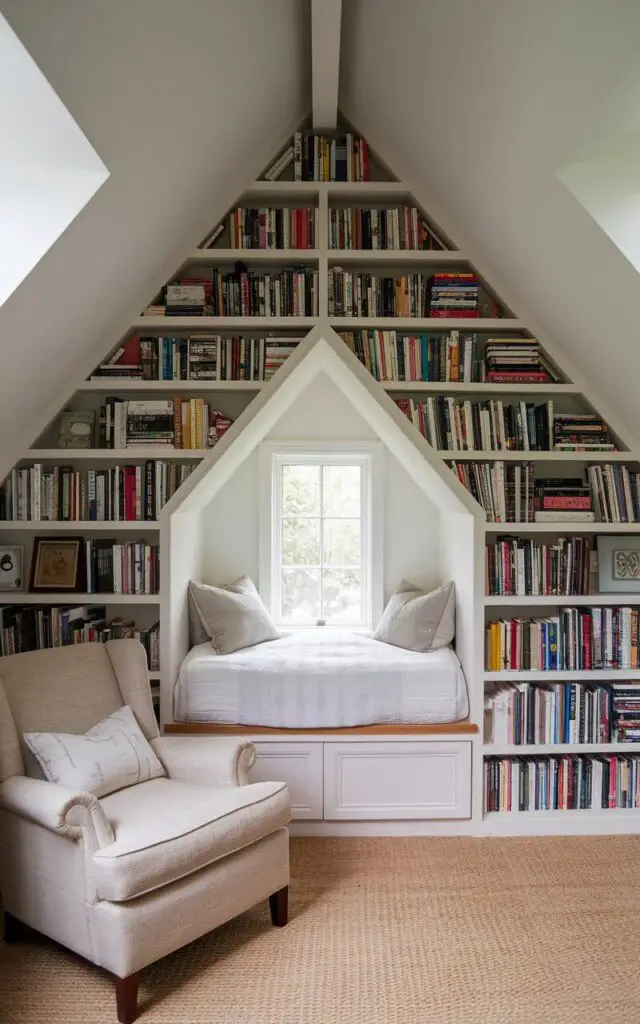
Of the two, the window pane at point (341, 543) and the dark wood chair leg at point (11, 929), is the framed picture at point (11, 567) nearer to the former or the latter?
the dark wood chair leg at point (11, 929)

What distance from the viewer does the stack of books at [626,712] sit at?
10.8 feet

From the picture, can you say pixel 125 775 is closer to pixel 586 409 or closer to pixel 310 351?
pixel 310 351

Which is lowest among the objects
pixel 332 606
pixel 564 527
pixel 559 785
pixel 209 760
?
pixel 559 785

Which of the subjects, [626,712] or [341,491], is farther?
[341,491]

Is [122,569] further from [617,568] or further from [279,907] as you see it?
[617,568]

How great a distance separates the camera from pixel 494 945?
8.10 ft

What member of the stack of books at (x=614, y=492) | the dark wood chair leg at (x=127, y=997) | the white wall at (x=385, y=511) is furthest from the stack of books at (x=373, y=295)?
the dark wood chair leg at (x=127, y=997)

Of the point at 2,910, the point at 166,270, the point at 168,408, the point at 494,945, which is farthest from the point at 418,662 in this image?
the point at 166,270

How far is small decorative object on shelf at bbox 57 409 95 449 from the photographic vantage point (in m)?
3.34

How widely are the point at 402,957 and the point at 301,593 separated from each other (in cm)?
214

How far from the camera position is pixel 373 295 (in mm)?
3355

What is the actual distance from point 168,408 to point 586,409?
1.87 metres

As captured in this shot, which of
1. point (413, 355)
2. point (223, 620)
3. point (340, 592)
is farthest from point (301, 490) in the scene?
point (413, 355)

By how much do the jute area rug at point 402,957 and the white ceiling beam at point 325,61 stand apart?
297 cm
